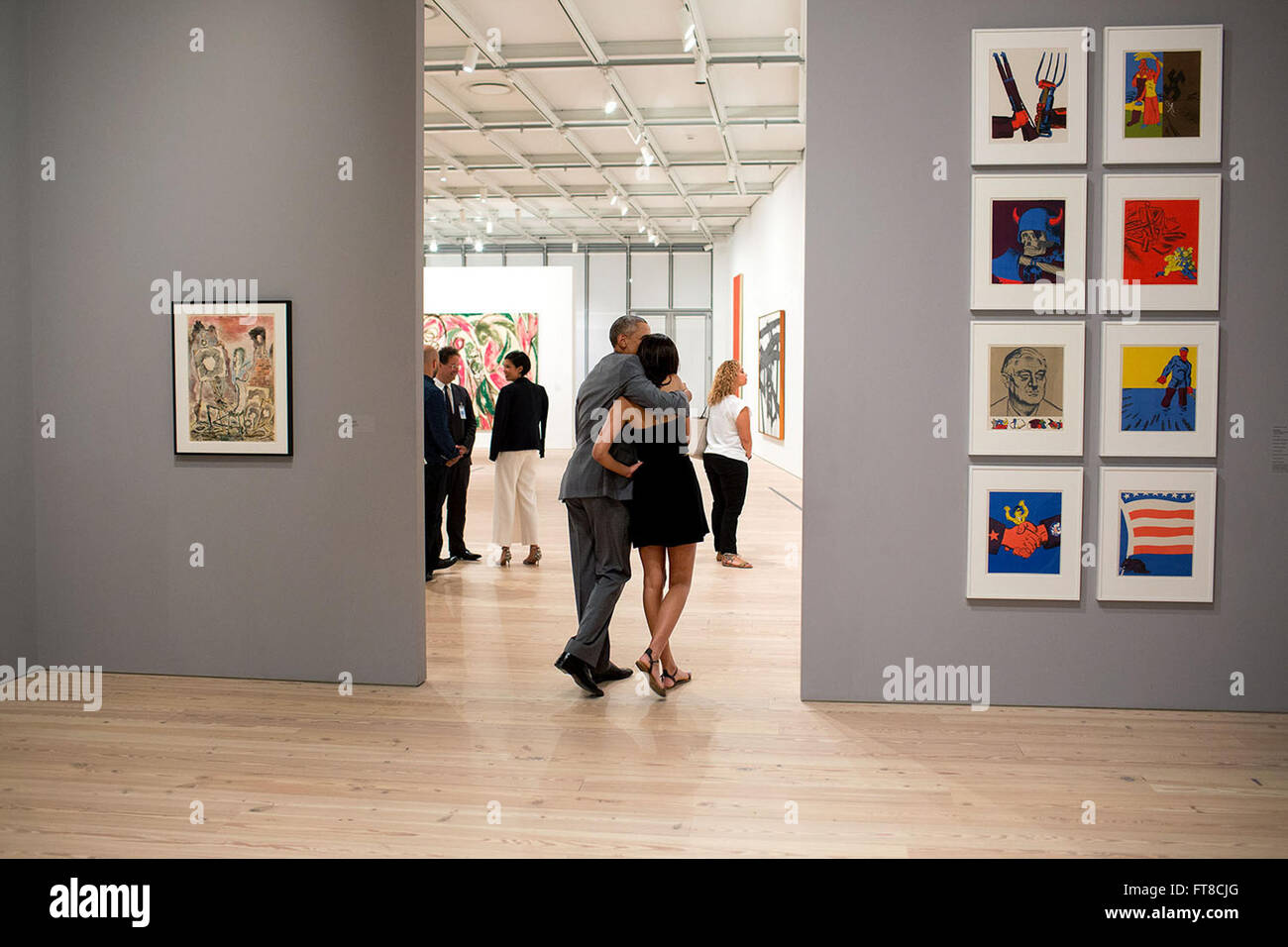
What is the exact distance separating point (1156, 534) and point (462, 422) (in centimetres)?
548

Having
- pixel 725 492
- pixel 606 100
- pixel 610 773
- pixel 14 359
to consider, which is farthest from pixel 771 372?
pixel 610 773

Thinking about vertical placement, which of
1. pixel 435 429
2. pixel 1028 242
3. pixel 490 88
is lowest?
pixel 435 429

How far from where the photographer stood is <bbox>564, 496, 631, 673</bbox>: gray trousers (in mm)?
4797

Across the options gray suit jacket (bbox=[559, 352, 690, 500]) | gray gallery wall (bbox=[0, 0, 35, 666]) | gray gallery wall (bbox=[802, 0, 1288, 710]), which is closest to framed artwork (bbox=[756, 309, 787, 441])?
gray gallery wall (bbox=[802, 0, 1288, 710])

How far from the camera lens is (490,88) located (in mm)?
12375

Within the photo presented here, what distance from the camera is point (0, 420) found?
16.6 feet

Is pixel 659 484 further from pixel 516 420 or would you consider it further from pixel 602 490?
pixel 516 420

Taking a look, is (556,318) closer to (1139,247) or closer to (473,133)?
(473,133)

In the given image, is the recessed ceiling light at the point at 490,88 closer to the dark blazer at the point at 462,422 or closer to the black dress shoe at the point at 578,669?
the dark blazer at the point at 462,422

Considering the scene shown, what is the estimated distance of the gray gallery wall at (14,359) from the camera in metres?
5.04

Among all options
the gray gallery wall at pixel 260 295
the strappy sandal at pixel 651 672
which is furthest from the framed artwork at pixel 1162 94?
the gray gallery wall at pixel 260 295

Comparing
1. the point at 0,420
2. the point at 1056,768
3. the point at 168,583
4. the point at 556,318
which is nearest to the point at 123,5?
the point at 0,420

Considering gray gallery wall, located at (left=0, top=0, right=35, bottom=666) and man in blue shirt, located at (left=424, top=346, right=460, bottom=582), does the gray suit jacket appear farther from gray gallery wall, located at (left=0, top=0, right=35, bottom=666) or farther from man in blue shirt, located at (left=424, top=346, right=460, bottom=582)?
man in blue shirt, located at (left=424, top=346, right=460, bottom=582)

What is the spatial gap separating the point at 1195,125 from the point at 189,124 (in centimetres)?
485
